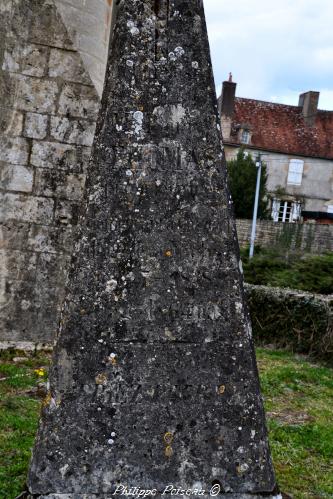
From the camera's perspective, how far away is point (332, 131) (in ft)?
158

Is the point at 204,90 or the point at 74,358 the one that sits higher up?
the point at 204,90

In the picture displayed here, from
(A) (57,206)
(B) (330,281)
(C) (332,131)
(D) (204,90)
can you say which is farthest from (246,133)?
(D) (204,90)

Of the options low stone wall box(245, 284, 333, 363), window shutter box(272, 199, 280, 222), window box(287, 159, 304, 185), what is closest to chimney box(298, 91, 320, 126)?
window box(287, 159, 304, 185)

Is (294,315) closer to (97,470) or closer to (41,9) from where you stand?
(41,9)

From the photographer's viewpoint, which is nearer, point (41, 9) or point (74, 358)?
point (74, 358)

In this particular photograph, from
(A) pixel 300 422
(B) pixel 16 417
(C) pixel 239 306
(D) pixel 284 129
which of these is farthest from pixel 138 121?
(D) pixel 284 129

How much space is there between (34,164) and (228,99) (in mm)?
40552

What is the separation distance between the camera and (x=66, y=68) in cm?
680

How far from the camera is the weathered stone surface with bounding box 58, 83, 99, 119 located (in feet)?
22.2

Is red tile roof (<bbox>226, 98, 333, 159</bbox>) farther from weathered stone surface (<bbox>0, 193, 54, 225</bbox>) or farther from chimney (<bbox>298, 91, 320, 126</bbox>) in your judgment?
weathered stone surface (<bbox>0, 193, 54, 225</bbox>)

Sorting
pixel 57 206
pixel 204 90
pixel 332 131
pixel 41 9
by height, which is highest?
pixel 332 131

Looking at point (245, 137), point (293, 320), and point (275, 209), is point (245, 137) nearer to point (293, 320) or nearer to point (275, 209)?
point (275, 209)

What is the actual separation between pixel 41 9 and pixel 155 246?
15.2 feet

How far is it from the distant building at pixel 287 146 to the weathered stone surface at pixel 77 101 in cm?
3885
